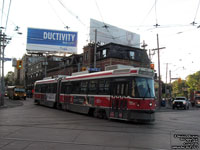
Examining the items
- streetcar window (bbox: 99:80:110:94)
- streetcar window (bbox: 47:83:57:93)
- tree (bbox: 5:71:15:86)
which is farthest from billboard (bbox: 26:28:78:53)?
tree (bbox: 5:71:15:86)

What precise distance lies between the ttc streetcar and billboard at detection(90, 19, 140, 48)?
78.1 feet

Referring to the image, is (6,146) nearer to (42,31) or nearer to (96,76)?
(96,76)

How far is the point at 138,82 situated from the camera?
12.0 metres

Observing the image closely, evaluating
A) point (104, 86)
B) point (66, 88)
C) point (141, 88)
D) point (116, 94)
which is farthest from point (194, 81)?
point (141, 88)

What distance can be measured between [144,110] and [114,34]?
3446 cm

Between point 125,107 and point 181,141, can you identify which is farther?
point 125,107

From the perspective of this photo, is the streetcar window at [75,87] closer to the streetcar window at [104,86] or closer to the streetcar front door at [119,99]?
the streetcar window at [104,86]

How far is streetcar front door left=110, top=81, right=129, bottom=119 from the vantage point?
39.6 feet

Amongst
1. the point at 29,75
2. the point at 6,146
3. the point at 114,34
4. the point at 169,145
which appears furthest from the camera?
the point at 29,75

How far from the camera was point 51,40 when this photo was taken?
34781 millimetres

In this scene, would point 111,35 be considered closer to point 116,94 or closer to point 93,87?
point 93,87

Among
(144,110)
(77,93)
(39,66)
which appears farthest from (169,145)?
(39,66)

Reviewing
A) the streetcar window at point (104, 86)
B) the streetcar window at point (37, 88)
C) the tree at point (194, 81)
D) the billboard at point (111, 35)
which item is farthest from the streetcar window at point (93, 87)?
the tree at point (194, 81)

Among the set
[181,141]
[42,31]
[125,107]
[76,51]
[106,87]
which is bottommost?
[181,141]
